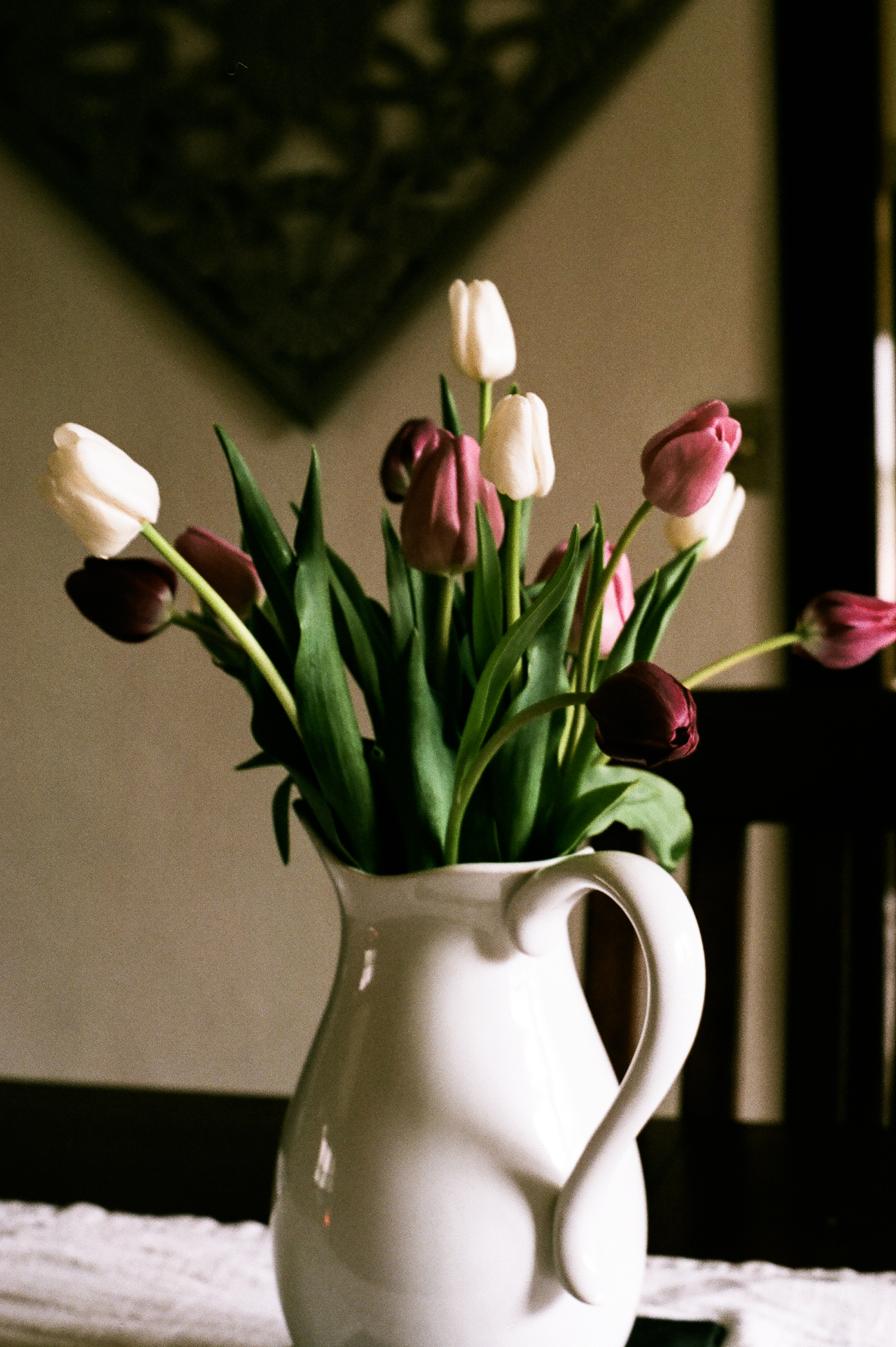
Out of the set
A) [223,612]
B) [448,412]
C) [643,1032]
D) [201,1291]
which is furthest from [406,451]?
[201,1291]

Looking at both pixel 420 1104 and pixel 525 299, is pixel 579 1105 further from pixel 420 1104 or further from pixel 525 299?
pixel 525 299

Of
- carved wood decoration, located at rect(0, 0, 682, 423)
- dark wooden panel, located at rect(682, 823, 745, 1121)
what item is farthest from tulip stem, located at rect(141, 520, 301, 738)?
carved wood decoration, located at rect(0, 0, 682, 423)

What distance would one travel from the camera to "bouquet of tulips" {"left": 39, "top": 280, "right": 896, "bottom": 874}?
1.40 ft

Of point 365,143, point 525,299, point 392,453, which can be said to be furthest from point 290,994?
point 392,453

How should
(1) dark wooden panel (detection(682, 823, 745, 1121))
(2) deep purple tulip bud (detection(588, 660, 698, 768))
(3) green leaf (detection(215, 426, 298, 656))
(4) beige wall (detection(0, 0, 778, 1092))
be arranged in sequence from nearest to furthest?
(2) deep purple tulip bud (detection(588, 660, 698, 768)), (3) green leaf (detection(215, 426, 298, 656)), (1) dark wooden panel (detection(682, 823, 745, 1121)), (4) beige wall (detection(0, 0, 778, 1092))

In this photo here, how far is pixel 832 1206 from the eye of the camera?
670 millimetres

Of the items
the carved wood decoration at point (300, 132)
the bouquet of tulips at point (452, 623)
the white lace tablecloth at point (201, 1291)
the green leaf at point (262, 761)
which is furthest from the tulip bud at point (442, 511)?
the carved wood decoration at point (300, 132)

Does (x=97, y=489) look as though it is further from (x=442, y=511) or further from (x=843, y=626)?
(x=843, y=626)

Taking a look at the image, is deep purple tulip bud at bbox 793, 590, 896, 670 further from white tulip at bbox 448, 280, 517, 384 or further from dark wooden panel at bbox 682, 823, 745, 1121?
dark wooden panel at bbox 682, 823, 745, 1121

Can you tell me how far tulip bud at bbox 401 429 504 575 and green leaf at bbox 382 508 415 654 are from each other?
4cm

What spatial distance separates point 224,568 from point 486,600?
103 mm

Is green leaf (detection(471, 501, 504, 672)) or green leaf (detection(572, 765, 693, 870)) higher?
green leaf (detection(471, 501, 504, 672))

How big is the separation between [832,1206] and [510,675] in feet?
1.33

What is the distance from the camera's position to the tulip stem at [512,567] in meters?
0.45
